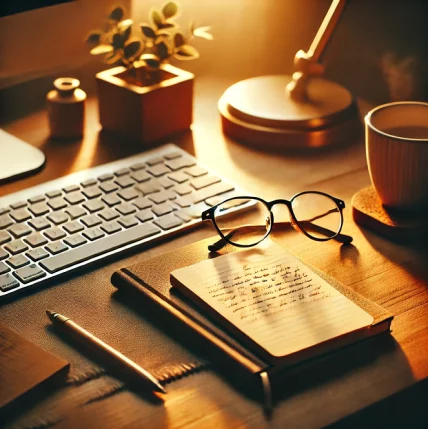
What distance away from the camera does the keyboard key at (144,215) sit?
3.33 feet

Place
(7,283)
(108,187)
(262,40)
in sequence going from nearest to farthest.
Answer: (7,283) < (108,187) < (262,40)

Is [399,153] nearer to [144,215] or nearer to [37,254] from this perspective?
[144,215]

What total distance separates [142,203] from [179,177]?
91mm

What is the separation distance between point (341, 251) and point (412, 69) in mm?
511

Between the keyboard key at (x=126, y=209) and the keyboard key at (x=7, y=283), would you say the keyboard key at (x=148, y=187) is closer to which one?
the keyboard key at (x=126, y=209)

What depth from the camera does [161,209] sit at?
1.04 meters

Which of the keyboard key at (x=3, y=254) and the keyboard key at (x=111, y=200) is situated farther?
the keyboard key at (x=111, y=200)

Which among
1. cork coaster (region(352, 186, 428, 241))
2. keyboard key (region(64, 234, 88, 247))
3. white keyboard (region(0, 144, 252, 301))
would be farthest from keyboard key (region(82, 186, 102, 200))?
cork coaster (region(352, 186, 428, 241))

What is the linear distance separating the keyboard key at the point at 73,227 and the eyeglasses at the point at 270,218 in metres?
0.15

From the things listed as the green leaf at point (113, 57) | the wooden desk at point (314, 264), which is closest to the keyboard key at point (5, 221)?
the wooden desk at point (314, 264)

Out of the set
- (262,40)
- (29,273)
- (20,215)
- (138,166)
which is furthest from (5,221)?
(262,40)

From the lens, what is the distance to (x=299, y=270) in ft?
2.91

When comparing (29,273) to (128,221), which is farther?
(128,221)

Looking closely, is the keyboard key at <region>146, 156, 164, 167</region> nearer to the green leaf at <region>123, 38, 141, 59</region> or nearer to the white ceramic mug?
the green leaf at <region>123, 38, 141, 59</region>
